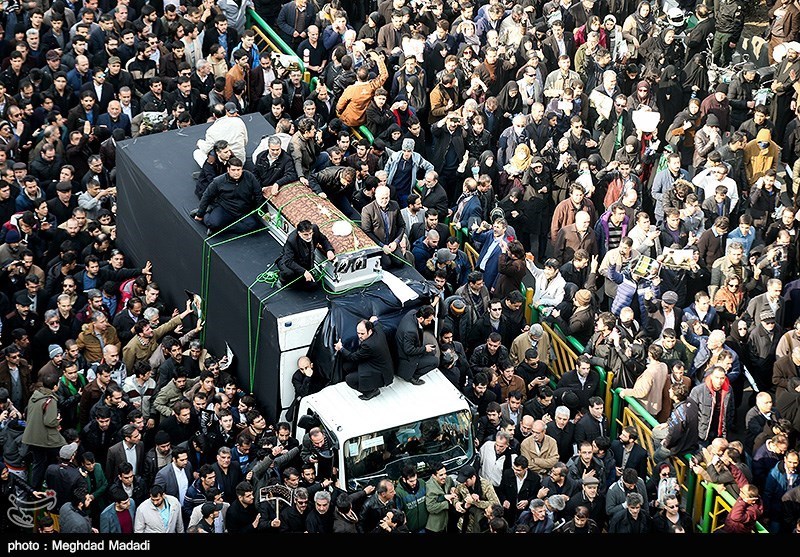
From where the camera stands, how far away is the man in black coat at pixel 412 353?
52.3ft

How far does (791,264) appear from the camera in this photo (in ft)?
64.7

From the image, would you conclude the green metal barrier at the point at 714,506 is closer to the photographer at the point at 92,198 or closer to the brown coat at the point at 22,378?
the brown coat at the point at 22,378

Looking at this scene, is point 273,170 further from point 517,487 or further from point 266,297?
point 517,487

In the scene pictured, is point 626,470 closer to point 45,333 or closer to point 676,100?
point 45,333

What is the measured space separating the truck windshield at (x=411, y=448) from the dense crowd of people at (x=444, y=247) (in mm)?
282

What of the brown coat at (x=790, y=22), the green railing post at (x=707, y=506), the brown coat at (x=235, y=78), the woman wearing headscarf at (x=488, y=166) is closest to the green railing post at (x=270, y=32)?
the brown coat at (x=235, y=78)

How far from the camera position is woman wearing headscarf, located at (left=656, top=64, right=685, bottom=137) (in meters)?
23.1

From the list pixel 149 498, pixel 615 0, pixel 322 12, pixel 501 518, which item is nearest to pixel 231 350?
pixel 149 498

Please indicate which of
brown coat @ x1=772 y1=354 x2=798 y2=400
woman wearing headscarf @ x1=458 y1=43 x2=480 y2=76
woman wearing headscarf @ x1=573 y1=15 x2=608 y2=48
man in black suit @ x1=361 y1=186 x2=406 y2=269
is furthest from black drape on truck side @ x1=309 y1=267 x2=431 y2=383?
woman wearing headscarf @ x1=573 y1=15 x2=608 y2=48

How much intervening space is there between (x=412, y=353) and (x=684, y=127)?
812 cm

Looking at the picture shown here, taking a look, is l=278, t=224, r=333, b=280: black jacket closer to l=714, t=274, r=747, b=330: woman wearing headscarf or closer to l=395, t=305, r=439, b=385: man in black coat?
l=395, t=305, r=439, b=385: man in black coat

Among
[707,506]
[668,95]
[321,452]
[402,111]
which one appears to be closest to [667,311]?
[707,506]

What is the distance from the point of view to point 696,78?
23.6 meters

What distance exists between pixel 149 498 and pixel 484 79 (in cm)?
1057
